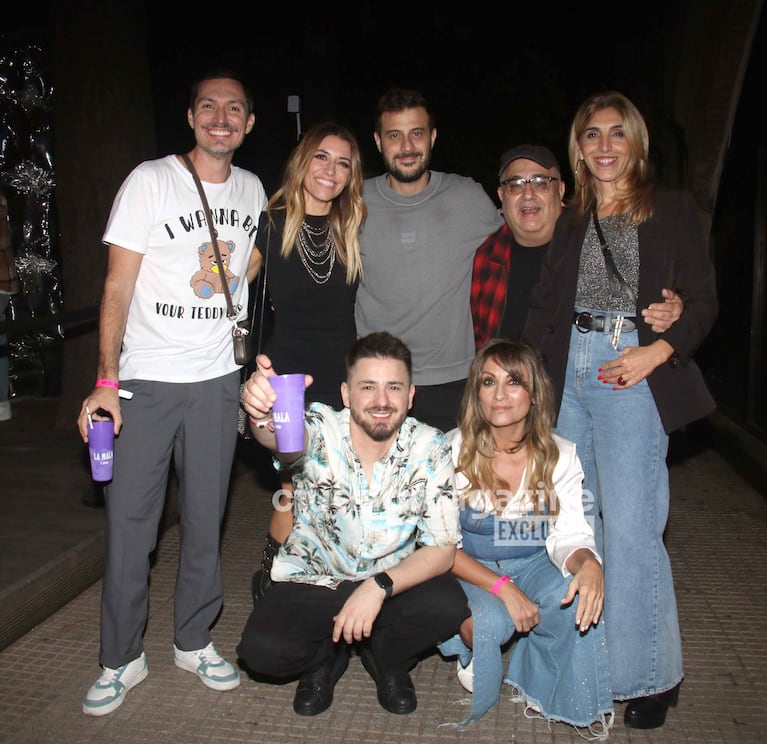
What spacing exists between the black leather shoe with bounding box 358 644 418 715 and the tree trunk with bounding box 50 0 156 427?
14.9 ft

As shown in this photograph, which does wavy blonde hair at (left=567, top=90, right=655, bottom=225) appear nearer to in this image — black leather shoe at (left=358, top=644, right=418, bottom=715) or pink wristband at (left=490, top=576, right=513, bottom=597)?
pink wristband at (left=490, top=576, right=513, bottom=597)

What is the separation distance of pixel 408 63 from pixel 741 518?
1460cm

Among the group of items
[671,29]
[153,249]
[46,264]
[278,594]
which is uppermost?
[671,29]

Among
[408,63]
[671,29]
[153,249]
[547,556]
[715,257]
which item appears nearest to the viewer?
[153,249]

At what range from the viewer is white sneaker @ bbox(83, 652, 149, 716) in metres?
3.30

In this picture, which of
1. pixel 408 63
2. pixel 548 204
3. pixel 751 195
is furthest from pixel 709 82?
pixel 408 63

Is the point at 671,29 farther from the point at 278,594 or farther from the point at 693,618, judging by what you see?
the point at 278,594

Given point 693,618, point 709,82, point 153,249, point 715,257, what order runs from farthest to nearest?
point 715,257 → point 709,82 → point 693,618 → point 153,249

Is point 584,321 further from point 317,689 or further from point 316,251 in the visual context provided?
point 317,689

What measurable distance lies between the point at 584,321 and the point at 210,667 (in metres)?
2.06

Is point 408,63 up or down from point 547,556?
up

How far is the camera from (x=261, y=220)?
12.1ft

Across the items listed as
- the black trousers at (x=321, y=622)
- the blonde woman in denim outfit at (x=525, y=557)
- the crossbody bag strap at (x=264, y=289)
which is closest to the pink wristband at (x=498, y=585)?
the blonde woman in denim outfit at (x=525, y=557)

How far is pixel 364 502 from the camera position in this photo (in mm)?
3365
